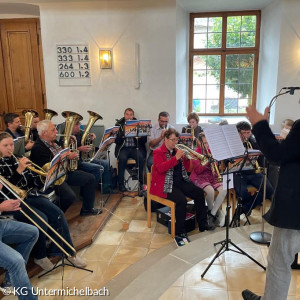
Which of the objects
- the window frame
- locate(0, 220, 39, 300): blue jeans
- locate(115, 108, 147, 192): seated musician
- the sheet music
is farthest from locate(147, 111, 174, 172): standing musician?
locate(0, 220, 39, 300): blue jeans

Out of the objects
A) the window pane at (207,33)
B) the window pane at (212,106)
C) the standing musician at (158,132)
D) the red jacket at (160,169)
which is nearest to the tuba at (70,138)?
the red jacket at (160,169)

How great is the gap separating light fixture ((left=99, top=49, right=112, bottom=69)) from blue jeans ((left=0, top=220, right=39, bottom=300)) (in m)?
3.73

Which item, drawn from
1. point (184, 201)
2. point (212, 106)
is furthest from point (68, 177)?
point (212, 106)

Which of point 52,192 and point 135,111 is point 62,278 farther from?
point 135,111

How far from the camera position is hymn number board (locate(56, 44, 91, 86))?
5.82 m

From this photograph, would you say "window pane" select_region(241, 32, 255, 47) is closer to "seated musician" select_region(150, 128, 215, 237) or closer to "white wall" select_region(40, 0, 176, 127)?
"white wall" select_region(40, 0, 176, 127)

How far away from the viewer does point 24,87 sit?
645cm

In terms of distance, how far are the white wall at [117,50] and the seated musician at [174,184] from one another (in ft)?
6.75

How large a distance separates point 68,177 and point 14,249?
156cm

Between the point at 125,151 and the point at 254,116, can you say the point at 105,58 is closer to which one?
the point at 125,151

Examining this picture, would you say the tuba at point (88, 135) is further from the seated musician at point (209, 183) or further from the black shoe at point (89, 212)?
the seated musician at point (209, 183)

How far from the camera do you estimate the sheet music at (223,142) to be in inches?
109

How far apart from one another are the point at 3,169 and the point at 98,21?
366 centimetres

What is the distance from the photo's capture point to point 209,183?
407cm
